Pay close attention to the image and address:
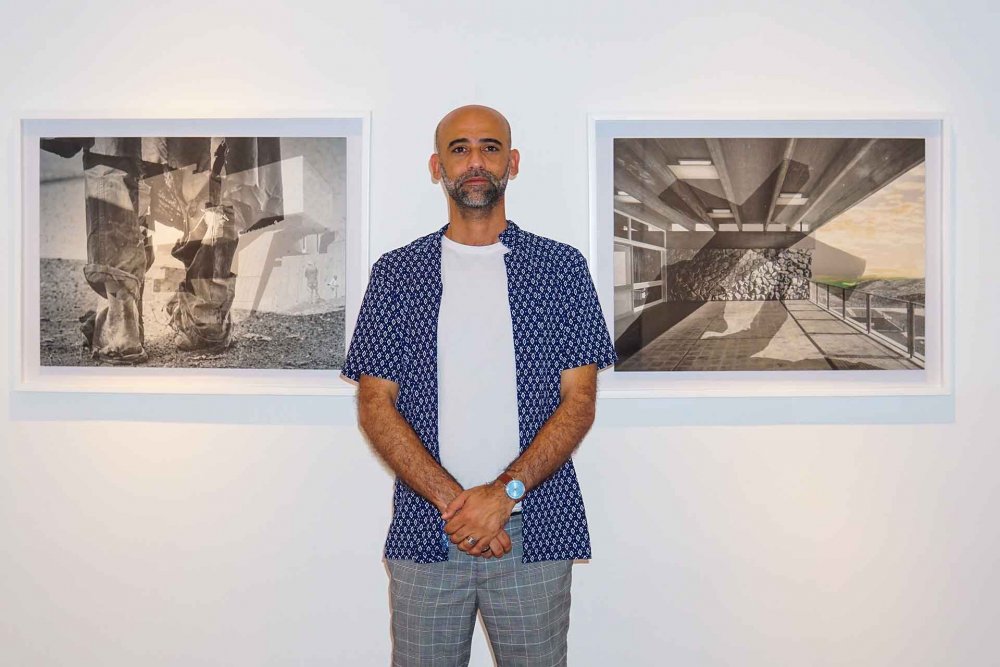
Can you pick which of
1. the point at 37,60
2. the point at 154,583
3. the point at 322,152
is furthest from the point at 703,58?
the point at 154,583

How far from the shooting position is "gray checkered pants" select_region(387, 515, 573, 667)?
5.53ft

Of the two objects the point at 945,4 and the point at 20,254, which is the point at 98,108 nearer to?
the point at 20,254

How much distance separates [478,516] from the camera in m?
1.58

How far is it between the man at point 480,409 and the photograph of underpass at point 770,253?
43cm

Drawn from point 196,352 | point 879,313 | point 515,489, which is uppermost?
point 879,313

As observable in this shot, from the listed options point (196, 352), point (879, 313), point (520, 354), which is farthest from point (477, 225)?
point (879, 313)

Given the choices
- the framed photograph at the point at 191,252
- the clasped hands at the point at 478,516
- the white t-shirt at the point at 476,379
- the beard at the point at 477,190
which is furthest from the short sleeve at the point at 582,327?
the framed photograph at the point at 191,252

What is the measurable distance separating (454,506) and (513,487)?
0.43 ft

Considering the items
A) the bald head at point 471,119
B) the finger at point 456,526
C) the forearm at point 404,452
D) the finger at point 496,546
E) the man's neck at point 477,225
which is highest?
the bald head at point 471,119

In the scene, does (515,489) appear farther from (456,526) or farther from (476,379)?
(476,379)

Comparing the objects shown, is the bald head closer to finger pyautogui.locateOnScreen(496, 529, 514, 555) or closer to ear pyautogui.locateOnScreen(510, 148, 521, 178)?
ear pyautogui.locateOnScreen(510, 148, 521, 178)

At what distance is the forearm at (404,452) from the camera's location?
1615 mm

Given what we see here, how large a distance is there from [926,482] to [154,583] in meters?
2.28

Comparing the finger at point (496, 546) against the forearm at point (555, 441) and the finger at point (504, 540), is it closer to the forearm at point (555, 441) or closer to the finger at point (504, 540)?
the finger at point (504, 540)
